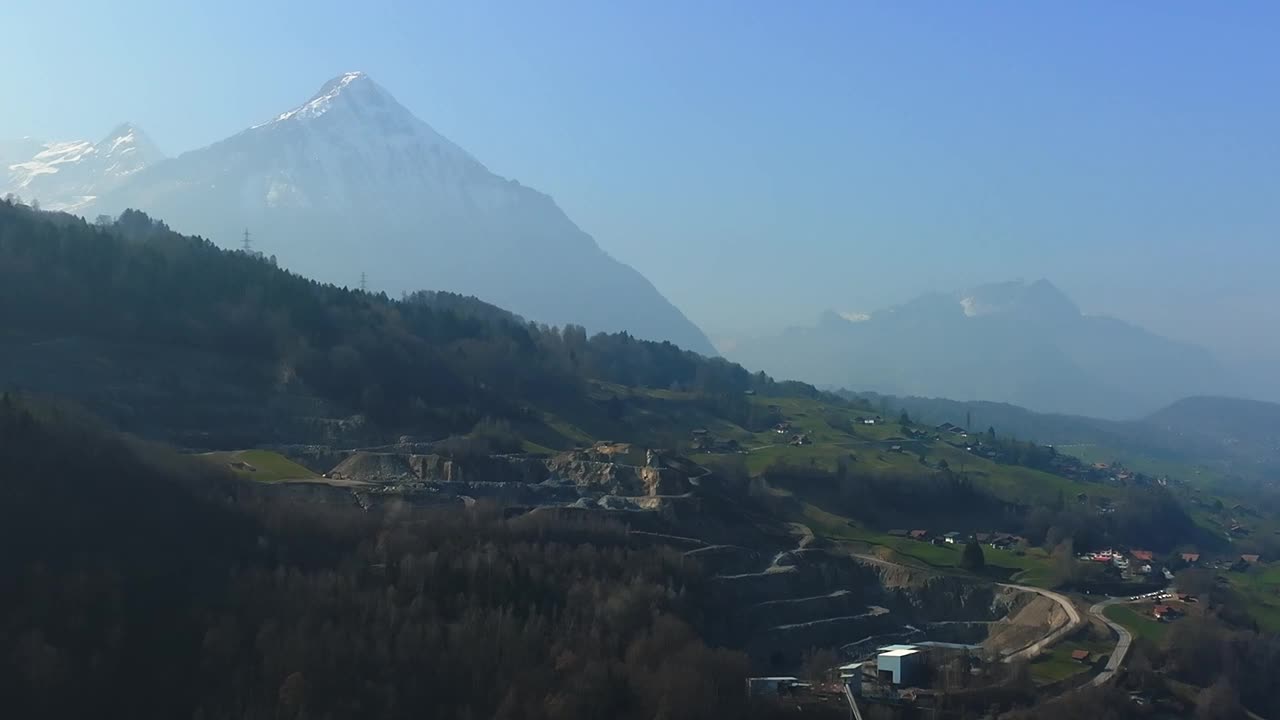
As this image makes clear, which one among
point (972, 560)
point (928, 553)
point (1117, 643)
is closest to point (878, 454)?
point (928, 553)

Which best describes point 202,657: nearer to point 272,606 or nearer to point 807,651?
point 272,606

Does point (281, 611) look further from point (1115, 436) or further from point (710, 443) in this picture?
point (1115, 436)

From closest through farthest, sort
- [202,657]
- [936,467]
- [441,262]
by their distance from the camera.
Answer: [202,657] → [936,467] → [441,262]

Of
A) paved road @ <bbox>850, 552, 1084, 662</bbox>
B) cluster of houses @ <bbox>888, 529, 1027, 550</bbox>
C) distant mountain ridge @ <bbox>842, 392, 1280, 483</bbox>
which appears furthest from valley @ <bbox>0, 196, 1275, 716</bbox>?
distant mountain ridge @ <bbox>842, 392, 1280, 483</bbox>

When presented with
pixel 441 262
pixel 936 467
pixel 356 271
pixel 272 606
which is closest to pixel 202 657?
pixel 272 606

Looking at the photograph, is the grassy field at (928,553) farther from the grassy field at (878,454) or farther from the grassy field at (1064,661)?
the grassy field at (1064,661)

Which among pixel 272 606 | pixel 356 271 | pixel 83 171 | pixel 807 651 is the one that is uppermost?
pixel 83 171
